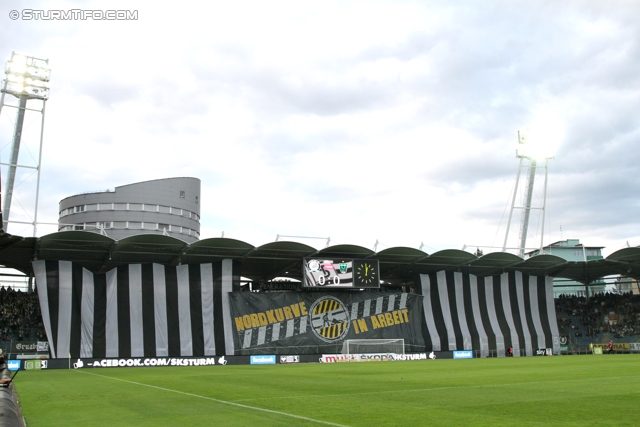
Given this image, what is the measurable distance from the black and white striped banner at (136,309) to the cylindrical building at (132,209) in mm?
33429

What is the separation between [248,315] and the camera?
47.2 metres

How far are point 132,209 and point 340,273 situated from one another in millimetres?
43166

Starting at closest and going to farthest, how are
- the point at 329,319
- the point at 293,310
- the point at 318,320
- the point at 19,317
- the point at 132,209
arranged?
the point at 19,317, the point at 293,310, the point at 318,320, the point at 329,319, the point at 132,209

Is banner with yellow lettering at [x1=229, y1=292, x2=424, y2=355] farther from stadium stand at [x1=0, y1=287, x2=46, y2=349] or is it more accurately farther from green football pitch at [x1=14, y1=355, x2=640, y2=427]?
green football pitch at [x1=14, y1=355, x2=640, y2=427]

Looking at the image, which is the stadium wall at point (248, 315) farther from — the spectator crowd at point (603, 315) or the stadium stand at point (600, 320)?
the spectator crowd at point (603, 315)

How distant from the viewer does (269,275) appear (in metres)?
58.2

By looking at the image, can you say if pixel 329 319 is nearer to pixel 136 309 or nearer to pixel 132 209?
pixel 136 309

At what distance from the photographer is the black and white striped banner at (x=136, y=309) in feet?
140

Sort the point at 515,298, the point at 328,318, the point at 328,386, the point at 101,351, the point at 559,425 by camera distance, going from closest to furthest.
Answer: the point at 559,425, the point at 328,386, the point at 101,351, the point at 328,318, the point at 515,298

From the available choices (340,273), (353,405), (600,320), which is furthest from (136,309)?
(600,320)

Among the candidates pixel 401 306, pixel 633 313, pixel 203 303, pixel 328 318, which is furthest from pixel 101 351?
pixel 633 313

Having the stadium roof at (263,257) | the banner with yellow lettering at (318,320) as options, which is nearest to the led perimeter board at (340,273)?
the stadium roof at (263,257)

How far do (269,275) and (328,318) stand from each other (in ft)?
34.9

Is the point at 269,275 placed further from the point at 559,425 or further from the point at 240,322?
the point at 559,425
